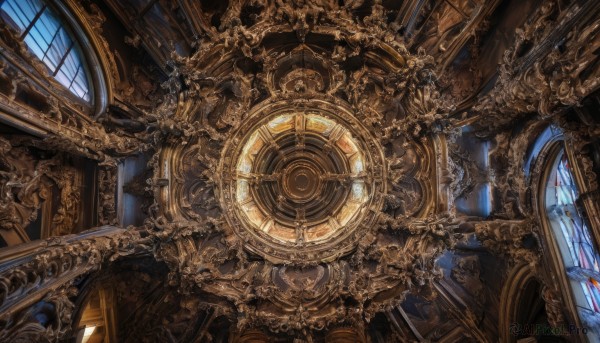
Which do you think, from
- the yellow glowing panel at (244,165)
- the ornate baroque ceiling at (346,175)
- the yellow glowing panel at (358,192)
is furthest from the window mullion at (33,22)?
the yellow glowing panel at (358,192)

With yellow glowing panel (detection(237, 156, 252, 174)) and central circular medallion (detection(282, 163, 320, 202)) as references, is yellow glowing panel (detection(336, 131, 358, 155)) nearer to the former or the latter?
central circular medallion (detection(282, 163, 320, 202))

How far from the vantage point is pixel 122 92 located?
9.01 m

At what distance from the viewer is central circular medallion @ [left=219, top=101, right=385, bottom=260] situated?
32.0 ft

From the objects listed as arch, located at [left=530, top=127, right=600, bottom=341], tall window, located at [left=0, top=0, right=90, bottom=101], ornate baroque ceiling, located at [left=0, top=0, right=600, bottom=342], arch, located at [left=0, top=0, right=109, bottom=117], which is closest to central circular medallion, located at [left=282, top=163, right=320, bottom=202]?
ornate baroque ceiling, located at [left=0, top=0, right=600, bottom=342]

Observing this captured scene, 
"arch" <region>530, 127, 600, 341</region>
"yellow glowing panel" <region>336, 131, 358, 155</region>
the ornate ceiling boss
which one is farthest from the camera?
"yellow glowing panel" <region>336, 131, 358, 155</region>

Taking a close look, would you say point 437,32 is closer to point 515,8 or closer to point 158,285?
point 515,8

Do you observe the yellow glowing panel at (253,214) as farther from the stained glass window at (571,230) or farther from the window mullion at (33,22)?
the stained glass window at (571,230)

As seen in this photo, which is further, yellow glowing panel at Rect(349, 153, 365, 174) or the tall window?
yellow glowing panel at Rect(349, 153, 365, 174)

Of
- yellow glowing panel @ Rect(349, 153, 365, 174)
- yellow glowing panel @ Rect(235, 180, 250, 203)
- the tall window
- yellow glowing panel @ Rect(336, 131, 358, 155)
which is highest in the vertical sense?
the tall window

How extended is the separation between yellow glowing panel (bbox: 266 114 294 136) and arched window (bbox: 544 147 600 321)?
602cm

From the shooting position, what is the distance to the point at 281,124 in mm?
10555

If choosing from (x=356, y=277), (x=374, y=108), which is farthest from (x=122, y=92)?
(x=356, y=277)

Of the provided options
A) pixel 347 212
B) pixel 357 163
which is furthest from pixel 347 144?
pixel 347 212

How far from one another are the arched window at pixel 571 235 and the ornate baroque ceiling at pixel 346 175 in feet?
2.39
